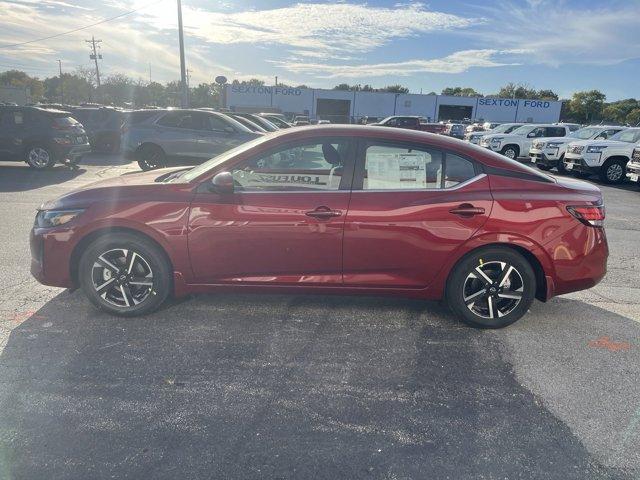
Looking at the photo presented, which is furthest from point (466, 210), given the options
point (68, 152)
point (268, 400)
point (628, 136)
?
point (628, 136)

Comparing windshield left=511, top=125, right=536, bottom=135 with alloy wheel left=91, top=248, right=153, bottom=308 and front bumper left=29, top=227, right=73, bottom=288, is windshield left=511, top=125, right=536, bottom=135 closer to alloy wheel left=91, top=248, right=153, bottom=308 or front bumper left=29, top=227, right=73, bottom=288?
alloy wheel left=91, top=248, right=153, bottom=308

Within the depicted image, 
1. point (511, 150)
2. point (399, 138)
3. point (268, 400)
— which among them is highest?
point (399, 138)

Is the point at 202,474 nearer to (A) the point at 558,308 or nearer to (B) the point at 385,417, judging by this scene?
(B) the point at 385,417

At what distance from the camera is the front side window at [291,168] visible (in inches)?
141

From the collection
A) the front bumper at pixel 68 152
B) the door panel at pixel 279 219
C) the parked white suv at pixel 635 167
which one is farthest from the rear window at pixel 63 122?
the parked white suv at pixel 635 167

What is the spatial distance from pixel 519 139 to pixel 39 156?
60.1 ft

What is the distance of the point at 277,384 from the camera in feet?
9.63

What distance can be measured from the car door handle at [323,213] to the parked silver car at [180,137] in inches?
331

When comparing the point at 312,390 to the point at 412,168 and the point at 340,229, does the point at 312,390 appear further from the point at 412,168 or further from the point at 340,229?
the point at 412,168

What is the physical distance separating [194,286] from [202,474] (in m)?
1.77

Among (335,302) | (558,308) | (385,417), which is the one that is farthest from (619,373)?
(335,302)

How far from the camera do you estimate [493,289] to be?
12.0 ft

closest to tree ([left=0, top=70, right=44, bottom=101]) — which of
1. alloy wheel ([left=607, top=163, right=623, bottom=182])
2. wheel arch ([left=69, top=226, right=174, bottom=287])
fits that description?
alloy wheel ([left=607, top=163, right=623, bottom=182])

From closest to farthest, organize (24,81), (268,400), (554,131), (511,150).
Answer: (268,400) → (511,150) → (554,131) → (24,81)
